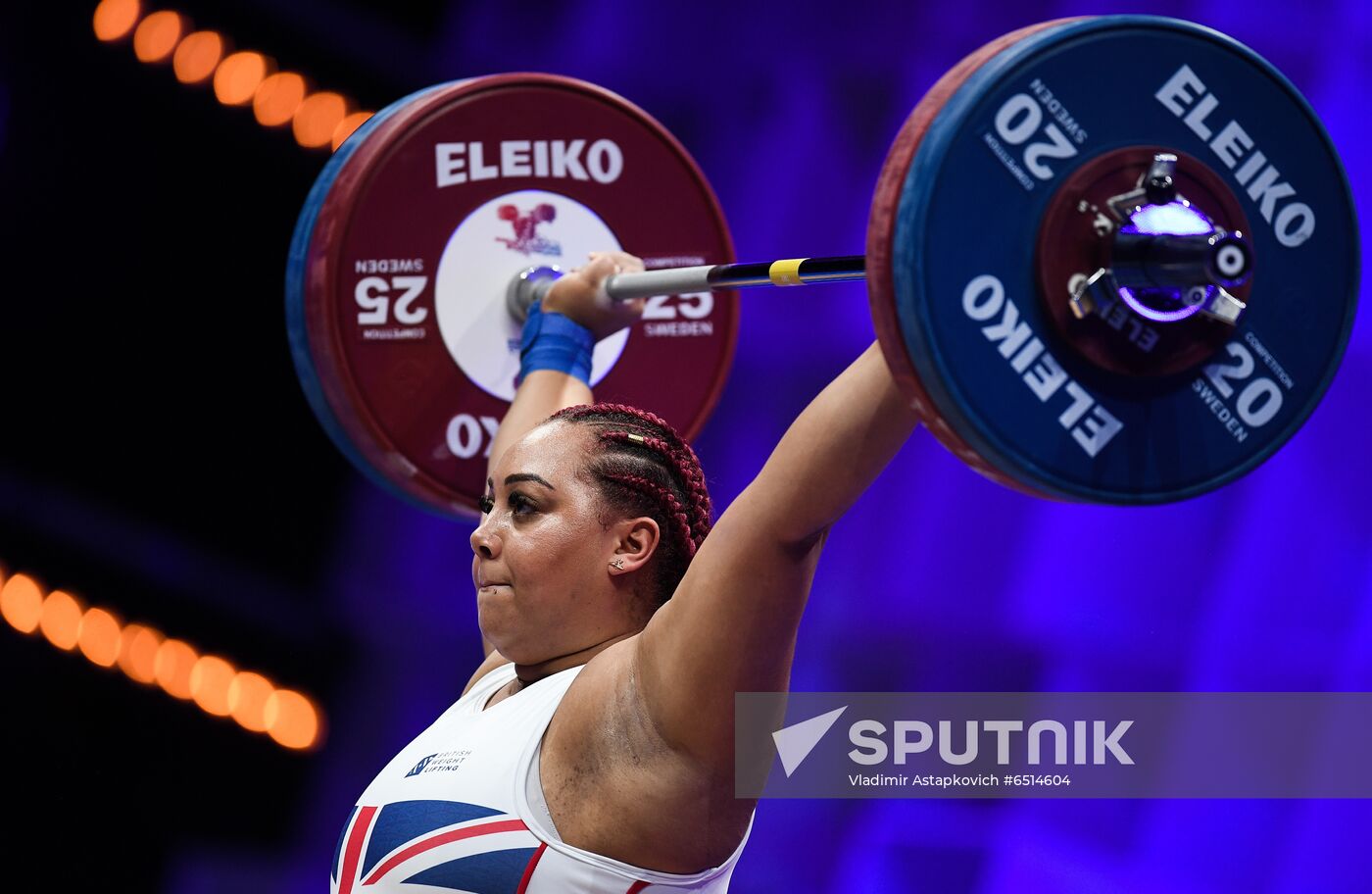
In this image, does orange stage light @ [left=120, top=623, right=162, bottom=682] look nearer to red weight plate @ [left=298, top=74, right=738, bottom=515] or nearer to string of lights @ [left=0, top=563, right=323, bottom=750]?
string of lights @ [left=0, top=563, right=323, bottom=750]

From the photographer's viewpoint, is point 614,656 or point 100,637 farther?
point 100,637

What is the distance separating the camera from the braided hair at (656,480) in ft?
6.85

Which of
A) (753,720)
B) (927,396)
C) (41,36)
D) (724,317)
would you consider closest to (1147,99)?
(927,396)

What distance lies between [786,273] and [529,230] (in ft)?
2.81

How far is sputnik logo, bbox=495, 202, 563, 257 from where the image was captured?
9.37 feet

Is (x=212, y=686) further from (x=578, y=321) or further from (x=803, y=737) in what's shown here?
(x=578, y=321)

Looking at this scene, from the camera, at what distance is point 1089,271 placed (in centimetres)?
146

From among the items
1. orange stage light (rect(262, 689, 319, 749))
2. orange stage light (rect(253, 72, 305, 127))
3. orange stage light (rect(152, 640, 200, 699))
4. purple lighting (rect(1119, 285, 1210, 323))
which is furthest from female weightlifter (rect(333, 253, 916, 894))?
orange stage light (rect(253, 72, 305, 127))

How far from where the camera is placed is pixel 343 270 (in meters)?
2.75

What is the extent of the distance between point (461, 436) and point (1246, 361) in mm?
1594

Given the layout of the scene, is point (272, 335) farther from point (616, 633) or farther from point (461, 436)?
point (616, 633)

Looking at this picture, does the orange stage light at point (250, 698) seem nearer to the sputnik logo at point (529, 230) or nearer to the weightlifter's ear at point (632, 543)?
the sputnik logo at point (529, 230)

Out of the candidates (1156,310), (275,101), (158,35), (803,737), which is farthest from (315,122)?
(1156,310)

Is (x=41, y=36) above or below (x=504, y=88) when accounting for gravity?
above
